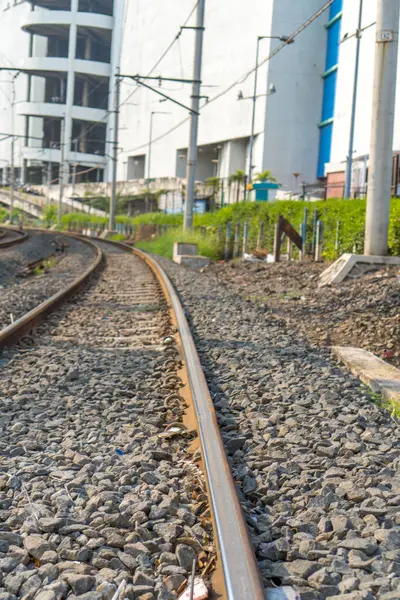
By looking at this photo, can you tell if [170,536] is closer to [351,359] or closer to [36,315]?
[351,359]

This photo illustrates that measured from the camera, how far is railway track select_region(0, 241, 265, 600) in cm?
257

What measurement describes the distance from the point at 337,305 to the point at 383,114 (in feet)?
12.0

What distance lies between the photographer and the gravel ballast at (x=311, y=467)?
8.77 feet

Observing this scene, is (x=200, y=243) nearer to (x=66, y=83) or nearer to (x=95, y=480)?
(x=95, y=480)

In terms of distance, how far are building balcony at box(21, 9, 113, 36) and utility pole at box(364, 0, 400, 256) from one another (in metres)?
80.8

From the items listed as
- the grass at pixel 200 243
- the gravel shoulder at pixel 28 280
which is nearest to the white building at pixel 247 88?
the grass at pixel 200 243

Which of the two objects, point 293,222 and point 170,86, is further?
point 170,86

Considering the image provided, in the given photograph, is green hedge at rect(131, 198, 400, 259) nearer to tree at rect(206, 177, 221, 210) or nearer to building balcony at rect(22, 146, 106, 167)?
tree at rect(206, 177, 221, 210)

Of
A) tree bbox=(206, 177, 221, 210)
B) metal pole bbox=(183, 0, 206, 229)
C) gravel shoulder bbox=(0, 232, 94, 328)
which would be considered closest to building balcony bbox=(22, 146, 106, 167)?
tree bbox=(206, 177, 221, 210)

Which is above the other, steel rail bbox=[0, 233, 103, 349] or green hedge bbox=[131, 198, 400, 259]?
green hedge bbox=[131, 198, 400, 259]

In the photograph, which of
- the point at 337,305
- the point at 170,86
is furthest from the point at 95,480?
the point at 170,86

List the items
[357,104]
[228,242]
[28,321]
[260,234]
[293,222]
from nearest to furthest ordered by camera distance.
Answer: [28,321]
[293,222]
[260,234]
[228,242]
[357,104]

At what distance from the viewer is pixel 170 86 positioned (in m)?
70.4

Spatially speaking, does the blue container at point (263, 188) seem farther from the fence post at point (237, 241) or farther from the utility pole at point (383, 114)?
the utility pole at point (383, 114)
